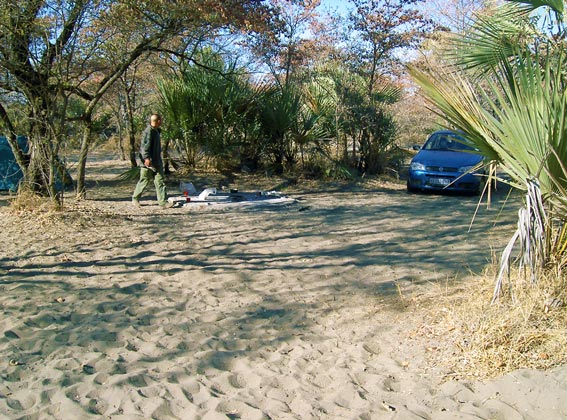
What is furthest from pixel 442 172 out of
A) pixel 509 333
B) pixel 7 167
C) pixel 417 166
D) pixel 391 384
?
pixel 7 167

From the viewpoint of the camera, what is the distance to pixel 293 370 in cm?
383

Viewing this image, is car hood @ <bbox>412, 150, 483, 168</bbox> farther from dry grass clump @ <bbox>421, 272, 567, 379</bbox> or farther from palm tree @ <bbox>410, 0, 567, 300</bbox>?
dry grass clump @ <bbox>421, 272, 567, 379</bbox>

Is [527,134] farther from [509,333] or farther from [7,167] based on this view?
[7,167]

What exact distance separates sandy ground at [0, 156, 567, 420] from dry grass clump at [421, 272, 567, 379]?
0.12 metres

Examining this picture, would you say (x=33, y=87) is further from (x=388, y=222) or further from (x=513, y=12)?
(x=513, y=12)

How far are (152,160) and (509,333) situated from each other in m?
7.09

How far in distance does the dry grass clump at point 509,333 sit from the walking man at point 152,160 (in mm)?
6312

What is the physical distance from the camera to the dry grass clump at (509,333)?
11.5 feet

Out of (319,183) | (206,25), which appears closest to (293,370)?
(206,25)

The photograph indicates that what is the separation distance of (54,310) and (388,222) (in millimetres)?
5503

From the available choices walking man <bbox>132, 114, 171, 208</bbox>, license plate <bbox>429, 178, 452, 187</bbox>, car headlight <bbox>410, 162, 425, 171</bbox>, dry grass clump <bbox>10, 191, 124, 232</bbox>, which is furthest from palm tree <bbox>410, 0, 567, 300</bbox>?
car headlight <bbox>410, 162, 425, 171</bbox>

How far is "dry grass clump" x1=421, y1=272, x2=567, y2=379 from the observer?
3.51 meters

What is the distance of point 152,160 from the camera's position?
9.40m

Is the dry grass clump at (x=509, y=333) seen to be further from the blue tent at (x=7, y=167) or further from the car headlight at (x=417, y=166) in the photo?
the blue tent at (x=7, y=167)
